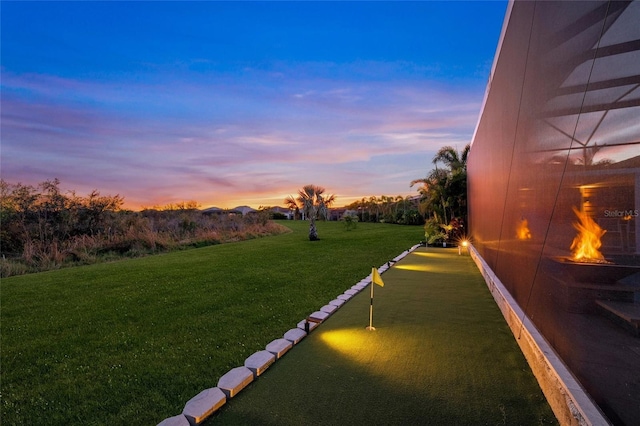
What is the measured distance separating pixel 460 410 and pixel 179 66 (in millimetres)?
10607

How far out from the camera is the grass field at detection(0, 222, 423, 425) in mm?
2266

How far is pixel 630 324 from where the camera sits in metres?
1.51

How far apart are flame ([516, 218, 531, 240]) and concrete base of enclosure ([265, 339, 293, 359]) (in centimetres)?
273

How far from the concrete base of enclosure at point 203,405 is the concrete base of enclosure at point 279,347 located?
0.71 metres

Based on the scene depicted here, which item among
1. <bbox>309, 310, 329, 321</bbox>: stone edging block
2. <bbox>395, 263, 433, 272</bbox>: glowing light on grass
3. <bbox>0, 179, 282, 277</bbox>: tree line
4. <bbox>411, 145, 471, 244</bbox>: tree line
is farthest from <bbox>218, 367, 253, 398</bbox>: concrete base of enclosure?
<bbox>411, 145, 471, 244</bbox>: tree line

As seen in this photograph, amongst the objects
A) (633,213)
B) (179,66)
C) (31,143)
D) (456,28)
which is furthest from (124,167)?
(633,213)

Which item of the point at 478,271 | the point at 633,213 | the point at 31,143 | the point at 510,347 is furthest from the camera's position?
the point at 31,143

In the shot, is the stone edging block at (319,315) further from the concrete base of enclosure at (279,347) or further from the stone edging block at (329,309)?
the concrete base of enclosure at (279,347)

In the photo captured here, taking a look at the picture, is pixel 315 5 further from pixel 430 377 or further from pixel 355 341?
pixel 430 377

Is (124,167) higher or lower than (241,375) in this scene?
higher

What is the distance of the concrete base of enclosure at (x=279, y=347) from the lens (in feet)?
9.36

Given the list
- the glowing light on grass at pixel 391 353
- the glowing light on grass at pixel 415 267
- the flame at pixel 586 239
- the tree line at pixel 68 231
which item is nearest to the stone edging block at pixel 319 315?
the glowing light on grass at pixel 391 353

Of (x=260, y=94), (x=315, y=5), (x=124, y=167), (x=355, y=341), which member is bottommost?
(x=355, y=341)

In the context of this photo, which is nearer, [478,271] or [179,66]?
[478,271]
